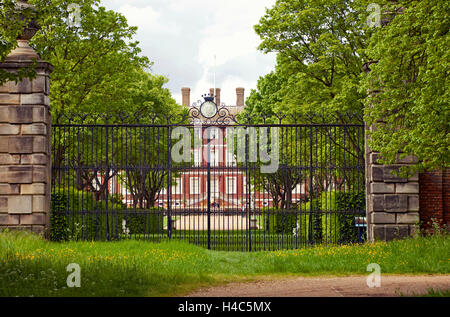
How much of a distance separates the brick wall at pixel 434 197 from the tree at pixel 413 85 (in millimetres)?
1490

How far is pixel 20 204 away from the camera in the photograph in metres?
13.7

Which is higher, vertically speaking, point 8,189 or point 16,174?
point 16,174

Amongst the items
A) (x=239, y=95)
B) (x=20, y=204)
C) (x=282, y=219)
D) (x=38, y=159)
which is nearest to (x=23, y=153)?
(x=38, y=159)

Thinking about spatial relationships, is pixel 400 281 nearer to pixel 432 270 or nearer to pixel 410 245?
pixel 432 270

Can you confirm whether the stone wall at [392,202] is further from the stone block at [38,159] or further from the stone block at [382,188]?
the stone block at [38,159]

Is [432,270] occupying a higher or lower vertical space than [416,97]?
lower

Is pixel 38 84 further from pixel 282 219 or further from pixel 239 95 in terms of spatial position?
pixel 239 95

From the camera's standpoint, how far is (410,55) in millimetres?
12359

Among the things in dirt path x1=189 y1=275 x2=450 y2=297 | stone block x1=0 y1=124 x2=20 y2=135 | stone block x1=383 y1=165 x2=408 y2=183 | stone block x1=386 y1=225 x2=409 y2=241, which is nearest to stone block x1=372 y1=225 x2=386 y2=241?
stone block x1=386 y1=225 x2=409 y2=241

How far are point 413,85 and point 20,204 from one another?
9.71 meters

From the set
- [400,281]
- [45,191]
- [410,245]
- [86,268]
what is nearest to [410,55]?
[410,245]

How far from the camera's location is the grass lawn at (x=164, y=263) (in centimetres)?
850

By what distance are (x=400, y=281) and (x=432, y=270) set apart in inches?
63.6

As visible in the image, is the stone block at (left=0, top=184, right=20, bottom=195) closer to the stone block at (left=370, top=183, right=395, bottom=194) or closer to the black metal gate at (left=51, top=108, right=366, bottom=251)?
the black metal gate at (left=51, top=108, right=366, bottom=251)
